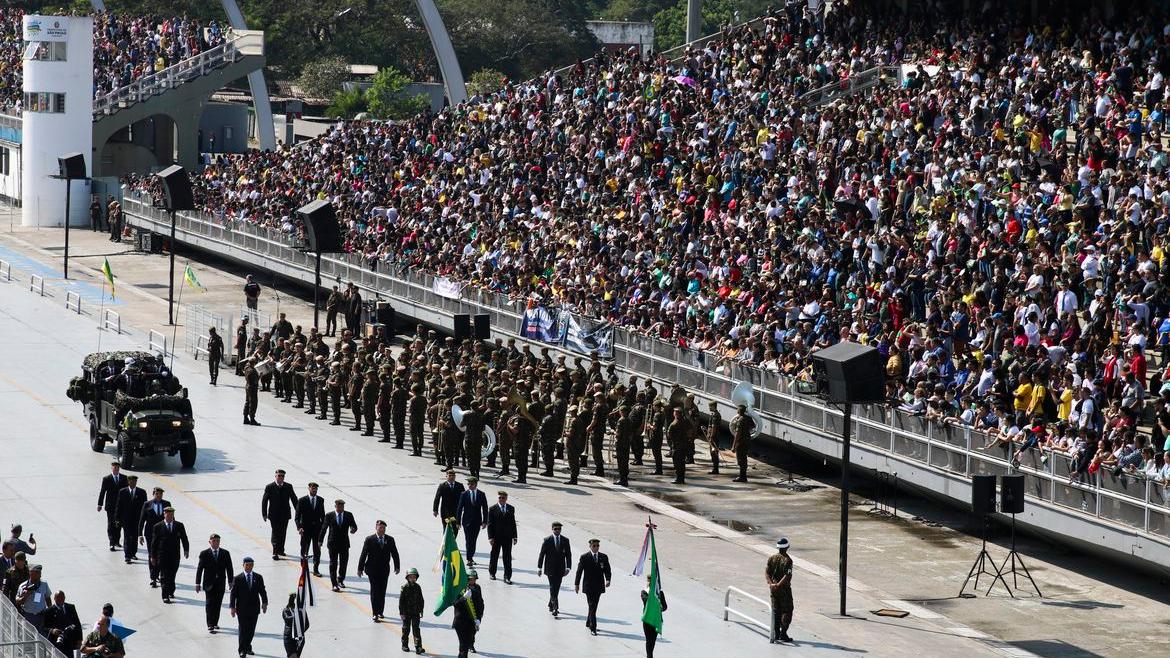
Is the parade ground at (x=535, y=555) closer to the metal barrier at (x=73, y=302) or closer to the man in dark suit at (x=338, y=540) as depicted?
the man in dark suit at (x=338, y=540)

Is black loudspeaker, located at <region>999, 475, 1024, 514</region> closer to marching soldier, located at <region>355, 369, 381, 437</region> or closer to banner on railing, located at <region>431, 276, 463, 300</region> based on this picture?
marching soldier, located at <region>355, 369, 381, 437</region>

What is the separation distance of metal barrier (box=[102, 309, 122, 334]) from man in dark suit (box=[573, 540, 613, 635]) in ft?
80.6

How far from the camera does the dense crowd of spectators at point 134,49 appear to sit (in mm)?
69750

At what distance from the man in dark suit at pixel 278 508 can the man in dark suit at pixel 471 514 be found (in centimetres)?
224

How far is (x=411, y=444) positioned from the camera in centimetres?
3428

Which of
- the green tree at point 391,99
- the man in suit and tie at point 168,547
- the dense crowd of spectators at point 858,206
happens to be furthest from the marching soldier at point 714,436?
the green tree at point 391,99

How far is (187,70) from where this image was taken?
69.8 meters

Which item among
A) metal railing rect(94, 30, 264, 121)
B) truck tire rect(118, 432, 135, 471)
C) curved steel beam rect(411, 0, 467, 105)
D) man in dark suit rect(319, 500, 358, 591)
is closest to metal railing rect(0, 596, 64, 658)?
man in dark suit rect(319, 500, 358, 591)

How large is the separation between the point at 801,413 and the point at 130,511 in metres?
11.3

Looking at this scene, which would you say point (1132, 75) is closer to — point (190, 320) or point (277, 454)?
point (277, 454)

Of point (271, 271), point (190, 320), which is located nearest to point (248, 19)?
point (271, 271)

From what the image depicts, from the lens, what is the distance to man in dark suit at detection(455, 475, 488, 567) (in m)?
25.5

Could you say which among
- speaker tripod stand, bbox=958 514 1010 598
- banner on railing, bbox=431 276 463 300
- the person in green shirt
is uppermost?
banner on railing, bbox=431 276 463 300

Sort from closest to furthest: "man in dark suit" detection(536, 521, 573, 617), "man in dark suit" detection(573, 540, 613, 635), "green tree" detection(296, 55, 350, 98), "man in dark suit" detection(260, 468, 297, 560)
→ "man in dark suit" detection(573, 540, 613, 635), "man in dark suit" detection(536, 521, 573, 617), "man in dark suit" detection(260, 468, 297, 560), "green tree" detection(296, 55, 350, 98)
